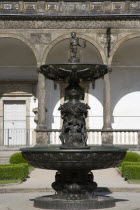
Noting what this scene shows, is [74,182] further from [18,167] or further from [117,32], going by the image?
[117,32]

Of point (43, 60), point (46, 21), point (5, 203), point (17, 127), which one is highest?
point (46, 21)

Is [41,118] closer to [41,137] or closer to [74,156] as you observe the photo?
[41,137]

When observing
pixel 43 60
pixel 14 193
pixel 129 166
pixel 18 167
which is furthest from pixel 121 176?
pixel 43 60

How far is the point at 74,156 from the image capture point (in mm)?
10203

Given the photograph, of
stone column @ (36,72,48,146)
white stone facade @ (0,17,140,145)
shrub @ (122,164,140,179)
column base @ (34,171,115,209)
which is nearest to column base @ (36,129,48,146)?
stone column @ (36,72,48,146)

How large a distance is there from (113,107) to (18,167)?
1137 cm

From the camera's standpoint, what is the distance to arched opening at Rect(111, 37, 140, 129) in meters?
27.1


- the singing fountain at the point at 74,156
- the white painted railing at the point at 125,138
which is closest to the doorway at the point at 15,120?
the white painted railing at the point at 125,138

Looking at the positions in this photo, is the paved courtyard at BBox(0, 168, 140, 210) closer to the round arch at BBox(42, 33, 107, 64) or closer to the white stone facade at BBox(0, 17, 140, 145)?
the round arch at BBox(42, 33, 107, 64)

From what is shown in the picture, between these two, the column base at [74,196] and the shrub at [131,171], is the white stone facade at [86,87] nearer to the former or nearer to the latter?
the shrub at [131,171]

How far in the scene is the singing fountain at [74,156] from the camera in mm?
10265

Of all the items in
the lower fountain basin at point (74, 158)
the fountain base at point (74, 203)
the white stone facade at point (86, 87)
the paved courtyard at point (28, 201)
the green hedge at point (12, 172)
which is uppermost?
the white stone facade at point (86, 87)

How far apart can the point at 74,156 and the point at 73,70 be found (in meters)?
1.94

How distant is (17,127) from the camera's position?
27406 millimetres
